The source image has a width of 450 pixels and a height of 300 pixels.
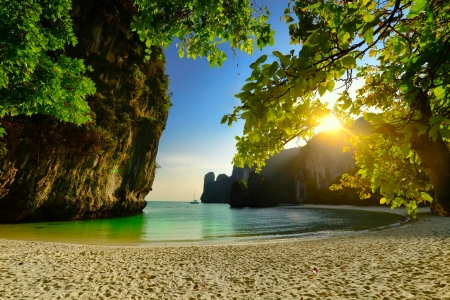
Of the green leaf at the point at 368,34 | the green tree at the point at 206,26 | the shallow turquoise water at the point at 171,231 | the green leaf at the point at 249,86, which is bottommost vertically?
the shallow turquoise water at the point at 171,231

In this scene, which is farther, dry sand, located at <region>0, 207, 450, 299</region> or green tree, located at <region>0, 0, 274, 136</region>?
dry sand, located at <region>0, 207, 450, 299</region>

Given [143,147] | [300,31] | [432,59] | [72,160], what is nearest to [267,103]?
[432,59]

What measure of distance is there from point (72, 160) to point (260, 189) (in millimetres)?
83452

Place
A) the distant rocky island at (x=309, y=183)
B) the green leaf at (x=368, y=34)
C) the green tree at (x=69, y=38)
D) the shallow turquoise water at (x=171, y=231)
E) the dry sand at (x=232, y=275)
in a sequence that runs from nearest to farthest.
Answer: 1. the green leaf at (x=368, y=34)
2. the green tree at (x=69, y=38)
3. the dry sand at (x=232, y=275)
4. the shallow turquoise water at (x=171, y=231)
5. the distant rocky island at (x=309, y=183)

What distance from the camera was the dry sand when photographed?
4.68 meters

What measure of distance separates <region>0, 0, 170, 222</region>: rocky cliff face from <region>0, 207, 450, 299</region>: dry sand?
50.8 feet

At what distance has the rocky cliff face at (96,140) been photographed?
1994 cm

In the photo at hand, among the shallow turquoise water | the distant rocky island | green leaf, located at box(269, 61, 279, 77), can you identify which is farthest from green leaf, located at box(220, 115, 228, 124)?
the distant rocky island

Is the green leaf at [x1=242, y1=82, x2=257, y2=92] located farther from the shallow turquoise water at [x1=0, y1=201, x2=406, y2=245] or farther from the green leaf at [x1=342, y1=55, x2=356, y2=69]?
the shallow turquoise water at [x1=0, y1=201, x2=406, y2=245]

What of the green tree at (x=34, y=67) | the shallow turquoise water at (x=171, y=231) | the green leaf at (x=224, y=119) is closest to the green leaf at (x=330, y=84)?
the green leaf at (x=224, y=119)

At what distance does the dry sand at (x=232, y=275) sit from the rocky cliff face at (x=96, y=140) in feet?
50.8

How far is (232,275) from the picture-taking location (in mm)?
6004

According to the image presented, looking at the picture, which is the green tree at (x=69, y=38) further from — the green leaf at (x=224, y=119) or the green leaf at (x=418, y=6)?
the green leaf at (x=418, y=6)

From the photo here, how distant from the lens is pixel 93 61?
2536cm
